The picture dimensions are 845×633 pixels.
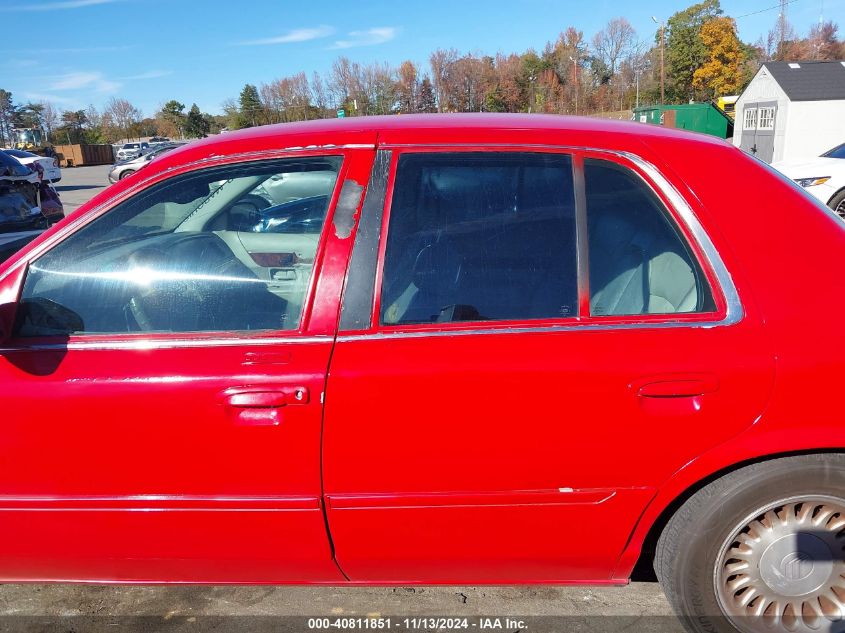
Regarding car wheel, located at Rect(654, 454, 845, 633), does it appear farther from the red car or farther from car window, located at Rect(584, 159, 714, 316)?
car window, located at Rect(584, 159, 714, 316)

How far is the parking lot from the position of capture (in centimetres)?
248

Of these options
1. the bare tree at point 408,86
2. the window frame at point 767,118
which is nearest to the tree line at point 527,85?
the bare tree at point 408,86

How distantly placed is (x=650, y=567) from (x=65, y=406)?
2.22 metres

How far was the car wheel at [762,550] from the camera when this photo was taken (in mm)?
1941

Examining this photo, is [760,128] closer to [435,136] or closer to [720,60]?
[435,136]

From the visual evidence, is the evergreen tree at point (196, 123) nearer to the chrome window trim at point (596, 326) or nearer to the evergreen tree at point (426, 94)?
the evergreen tree at point (426, 94)

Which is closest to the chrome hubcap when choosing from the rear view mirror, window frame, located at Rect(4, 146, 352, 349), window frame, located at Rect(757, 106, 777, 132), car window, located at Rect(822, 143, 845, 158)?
window frame, located at Rect(4, 146, 352, 349)

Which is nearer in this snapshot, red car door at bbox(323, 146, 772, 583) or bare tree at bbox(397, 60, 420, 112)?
red car door at bbox(323, 146, 772, 583)

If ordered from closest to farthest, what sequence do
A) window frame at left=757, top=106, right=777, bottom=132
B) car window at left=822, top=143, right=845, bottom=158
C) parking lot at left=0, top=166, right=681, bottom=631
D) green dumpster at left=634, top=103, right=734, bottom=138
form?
parking lot at left=0, top=166, right=681, bottom=631, car window at left=822, top=143, right=845, bottom=158, window frame at left=757, top=106, right=777, bottom=132, green dumpster at left=634, top=103, right=734, bottom=138

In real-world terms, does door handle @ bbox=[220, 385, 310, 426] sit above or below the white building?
below

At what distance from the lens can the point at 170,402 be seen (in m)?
1.95

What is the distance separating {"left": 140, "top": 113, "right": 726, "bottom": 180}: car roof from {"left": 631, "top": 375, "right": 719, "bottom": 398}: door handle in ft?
2.48

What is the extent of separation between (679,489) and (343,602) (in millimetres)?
1407

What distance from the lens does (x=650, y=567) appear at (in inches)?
99.5
